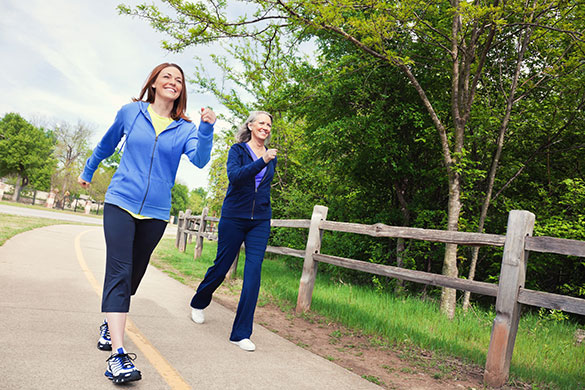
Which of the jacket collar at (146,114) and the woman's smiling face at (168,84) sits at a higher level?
the woman's smiling face at (168,84)

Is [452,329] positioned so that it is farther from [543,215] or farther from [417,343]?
[543,215]

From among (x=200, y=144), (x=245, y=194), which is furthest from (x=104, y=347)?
(x=245, y=194)

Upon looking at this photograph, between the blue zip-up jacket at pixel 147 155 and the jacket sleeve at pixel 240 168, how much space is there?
541 millimetres

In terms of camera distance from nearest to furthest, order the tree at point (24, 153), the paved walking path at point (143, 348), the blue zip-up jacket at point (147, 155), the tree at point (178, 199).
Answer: the paved walking path at point (143, 348) < the blue zip-up jacket at point (147, 155) < the tree at point (24, 153) < the tree at point (178, 199)

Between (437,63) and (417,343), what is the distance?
656 cm

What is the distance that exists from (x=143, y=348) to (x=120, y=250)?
99 cm

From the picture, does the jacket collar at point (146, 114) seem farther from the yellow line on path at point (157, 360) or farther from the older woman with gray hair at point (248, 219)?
the yellow line on path at point (157, 360)

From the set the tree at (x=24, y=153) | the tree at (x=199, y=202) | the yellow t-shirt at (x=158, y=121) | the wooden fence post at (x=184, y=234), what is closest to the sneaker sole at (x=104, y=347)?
the yellow t-shirt at (x=158, y=121)

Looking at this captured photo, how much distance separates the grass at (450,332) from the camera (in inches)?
170

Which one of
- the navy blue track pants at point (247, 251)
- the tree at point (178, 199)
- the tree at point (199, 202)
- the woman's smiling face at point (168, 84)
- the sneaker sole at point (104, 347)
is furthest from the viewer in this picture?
the tree at point (178, 199)

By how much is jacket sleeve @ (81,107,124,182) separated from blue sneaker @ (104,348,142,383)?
1.49m

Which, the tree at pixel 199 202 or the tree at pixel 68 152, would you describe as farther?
the tree at pixel 68 152

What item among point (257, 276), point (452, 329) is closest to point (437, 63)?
point (452, 329)

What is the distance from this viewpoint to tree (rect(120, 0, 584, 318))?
7.03 meters
